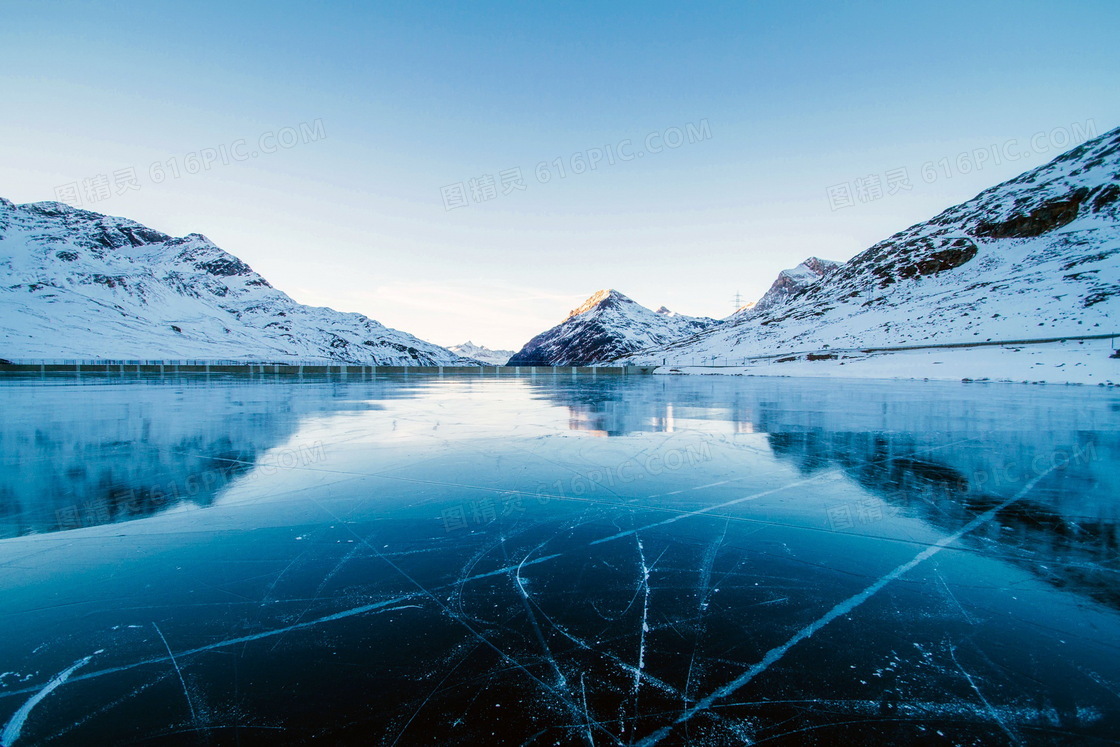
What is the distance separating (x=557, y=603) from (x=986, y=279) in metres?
134

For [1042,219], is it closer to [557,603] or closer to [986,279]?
[986,279]

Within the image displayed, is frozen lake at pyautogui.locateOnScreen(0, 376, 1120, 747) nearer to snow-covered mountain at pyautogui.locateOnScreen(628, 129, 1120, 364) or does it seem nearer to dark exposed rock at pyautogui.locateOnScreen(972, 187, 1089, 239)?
snow-covered mountain at pyautogui.locateOnScreen(628, 129, 1120, 364)

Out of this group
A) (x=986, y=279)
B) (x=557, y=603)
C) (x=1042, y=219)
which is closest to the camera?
(x=557, y=603)

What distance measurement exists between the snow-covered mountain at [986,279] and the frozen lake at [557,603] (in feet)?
238

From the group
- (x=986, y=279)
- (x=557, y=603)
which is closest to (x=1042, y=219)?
(x=986, y=279)

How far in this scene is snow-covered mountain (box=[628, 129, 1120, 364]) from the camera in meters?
70.3

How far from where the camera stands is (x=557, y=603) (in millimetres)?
3145

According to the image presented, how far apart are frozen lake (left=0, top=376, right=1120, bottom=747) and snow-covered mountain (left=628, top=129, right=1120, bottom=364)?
7259cm

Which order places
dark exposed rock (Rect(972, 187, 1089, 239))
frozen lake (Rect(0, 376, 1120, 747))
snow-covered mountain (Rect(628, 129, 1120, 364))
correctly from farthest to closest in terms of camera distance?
dark exposed rock (Rect(972, 187, 1089, 239))
snow-covered mountain (Rect(628, 129, 1120, 364))
frozen lake (Rect(0, 376, 1120, 747))

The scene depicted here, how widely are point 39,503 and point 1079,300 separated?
100 meters

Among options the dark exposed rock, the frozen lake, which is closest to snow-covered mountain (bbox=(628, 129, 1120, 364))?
the dark exposed rock

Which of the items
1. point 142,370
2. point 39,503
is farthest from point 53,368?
point 39,503

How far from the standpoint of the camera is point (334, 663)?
97.7 inches

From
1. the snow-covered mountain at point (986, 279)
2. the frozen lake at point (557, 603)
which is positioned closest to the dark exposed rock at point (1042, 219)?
the snow-covered mountain at point (986, 279)
